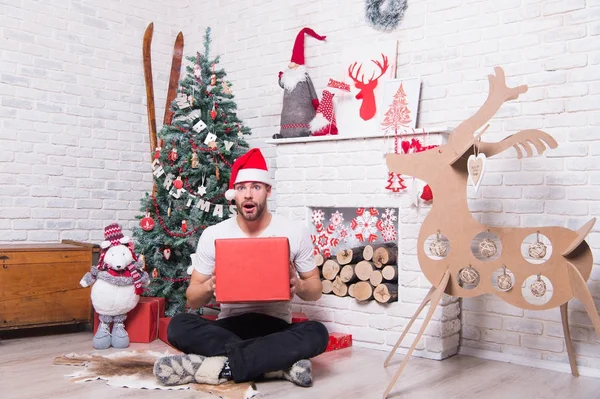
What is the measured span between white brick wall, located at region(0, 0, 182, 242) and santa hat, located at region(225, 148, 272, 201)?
1.88 meters

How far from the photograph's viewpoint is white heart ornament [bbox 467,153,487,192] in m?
2.62

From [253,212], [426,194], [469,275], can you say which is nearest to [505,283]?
[469,275]

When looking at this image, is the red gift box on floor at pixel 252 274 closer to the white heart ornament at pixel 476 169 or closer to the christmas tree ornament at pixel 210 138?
the white heart ornament at pixel 476 169

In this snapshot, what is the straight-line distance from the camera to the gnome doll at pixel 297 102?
3.95 metres

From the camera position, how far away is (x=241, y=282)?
2643 millimetres

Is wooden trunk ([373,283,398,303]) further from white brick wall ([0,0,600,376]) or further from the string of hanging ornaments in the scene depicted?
the string of hanging ornaments

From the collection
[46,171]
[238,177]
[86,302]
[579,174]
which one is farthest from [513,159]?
[46,171]

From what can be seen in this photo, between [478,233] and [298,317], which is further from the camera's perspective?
[298,317]

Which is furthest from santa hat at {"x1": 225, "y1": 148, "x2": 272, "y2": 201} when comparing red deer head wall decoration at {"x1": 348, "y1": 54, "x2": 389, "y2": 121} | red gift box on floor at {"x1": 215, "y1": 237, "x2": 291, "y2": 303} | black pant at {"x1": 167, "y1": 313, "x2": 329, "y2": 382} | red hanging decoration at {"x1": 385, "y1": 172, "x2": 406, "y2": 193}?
red deer head wall decoration at {"x1": 348, "y1": 54, "x2": 389, "y2": 121}

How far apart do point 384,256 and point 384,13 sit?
1.54m

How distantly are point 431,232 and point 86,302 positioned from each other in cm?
225

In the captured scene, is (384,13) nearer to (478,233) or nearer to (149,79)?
(478,233)

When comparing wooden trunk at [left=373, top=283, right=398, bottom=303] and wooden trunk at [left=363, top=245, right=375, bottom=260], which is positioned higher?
wooden trunk at [left=363, top=245, right=375, bottom=260]

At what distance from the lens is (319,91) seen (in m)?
4.20
